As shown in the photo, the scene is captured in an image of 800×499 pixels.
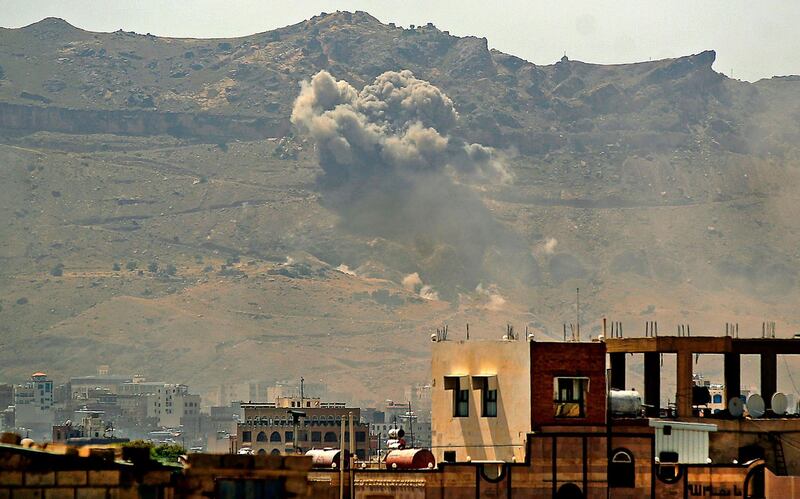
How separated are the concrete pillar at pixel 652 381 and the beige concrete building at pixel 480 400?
1730 cm

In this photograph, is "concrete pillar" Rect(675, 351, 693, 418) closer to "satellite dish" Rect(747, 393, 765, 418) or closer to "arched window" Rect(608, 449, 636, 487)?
"satellite dish" Rect(747, 393, 765, 418)

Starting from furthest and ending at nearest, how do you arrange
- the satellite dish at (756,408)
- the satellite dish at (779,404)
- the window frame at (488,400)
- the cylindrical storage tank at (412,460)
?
the satellite dish at (779,404)
the satellite dish at (756,408)
the window frame at (488,400)
the cylindrical storage tank at (412,460)

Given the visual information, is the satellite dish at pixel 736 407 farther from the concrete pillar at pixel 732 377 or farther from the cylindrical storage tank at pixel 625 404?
the cylindrical storage tank at pixel 625 404

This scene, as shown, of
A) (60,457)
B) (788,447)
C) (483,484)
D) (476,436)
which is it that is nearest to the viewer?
(60,457)

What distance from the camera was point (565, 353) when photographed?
63.6 meters

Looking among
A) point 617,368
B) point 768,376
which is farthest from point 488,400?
point 768,376

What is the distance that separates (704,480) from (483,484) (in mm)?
7259

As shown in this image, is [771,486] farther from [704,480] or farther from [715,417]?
[715,417]

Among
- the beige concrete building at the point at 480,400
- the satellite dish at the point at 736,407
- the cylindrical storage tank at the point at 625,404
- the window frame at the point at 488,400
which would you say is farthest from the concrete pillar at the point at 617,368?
the window frame at the point at 488,400

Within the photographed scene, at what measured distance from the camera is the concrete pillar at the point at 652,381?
279 feet

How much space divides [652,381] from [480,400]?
2412cm

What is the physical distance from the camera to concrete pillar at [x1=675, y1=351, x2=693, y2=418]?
84.2m

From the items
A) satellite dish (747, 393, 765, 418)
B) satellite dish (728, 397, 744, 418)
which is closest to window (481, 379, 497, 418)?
satellite dish (728, 397, 744, 418)

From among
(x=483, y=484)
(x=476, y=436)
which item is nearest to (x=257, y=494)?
(x=483, y=484)
